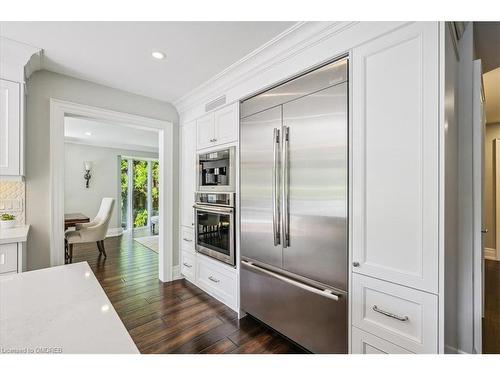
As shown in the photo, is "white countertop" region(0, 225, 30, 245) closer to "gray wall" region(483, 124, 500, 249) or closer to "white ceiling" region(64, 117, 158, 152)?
"white ceiling" region(64, 117, 158, 152)

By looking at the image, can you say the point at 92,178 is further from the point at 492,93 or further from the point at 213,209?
the point at 492,93

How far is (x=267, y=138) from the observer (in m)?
2.03

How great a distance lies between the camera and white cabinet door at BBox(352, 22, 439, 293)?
119cm

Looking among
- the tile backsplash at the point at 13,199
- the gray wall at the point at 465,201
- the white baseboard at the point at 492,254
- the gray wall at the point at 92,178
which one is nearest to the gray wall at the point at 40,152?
the tile backsplash at the point at 13,199

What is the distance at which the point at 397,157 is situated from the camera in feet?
4.25

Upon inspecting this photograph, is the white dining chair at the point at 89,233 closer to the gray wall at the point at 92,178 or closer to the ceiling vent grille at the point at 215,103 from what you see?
the gray wall at the point at 92,178

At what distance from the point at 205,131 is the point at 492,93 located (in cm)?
373

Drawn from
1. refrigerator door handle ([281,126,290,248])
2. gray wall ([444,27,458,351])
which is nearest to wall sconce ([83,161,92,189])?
refrigerator door handle ([281,126,290,248])

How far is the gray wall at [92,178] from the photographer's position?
19.3ft

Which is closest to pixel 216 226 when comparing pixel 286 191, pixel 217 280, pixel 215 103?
pixel 217 280

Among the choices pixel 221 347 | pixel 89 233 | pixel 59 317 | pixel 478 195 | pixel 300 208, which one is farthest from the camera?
pixel 89 233

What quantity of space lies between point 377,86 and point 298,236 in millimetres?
1098
